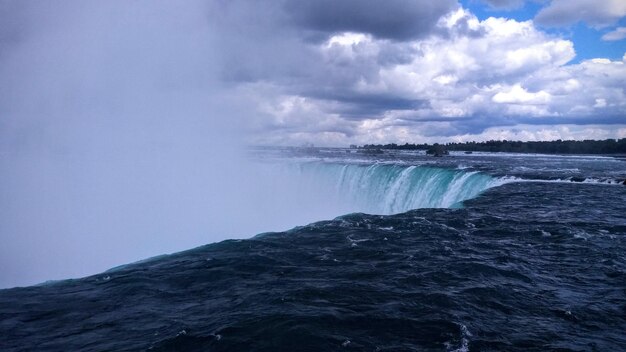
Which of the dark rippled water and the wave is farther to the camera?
the wave

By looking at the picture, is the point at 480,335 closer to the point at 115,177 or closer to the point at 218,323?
the point at 218,323

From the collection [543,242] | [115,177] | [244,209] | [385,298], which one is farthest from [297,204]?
[385,298]

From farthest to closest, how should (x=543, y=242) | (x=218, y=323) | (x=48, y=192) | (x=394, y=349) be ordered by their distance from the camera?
1. (x=48, y=192)
2. (x=543, y=242)
3. (x=218, y=323)
4. (x=394, y=349)

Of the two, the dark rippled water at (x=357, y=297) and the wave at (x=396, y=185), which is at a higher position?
the wave at (x=396, y=185)

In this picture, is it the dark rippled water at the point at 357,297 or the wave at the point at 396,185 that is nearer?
the dark rippled water at the point at 357,297

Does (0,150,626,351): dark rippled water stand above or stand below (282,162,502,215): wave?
below
